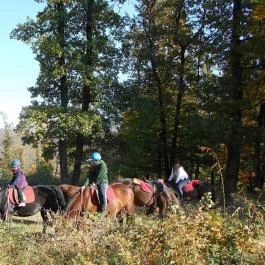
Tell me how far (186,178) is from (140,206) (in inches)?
152

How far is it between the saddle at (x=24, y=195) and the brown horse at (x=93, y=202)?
1.58 meters

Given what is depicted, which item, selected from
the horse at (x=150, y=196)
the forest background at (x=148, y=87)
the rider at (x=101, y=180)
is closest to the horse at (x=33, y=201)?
the rider at (x=101, y=180)

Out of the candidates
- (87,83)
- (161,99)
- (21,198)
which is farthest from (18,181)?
(161,99)

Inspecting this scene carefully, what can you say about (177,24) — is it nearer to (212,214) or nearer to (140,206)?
(140,206)

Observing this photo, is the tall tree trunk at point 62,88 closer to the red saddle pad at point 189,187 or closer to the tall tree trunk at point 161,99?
the tall tree trunk at point 161,99

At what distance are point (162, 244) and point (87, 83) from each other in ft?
69.1

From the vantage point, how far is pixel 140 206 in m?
16.8

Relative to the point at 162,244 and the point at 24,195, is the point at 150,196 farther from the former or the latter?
the point at 162,244

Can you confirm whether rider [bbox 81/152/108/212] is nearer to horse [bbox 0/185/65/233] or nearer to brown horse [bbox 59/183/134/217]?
brown horse [bbox 59/183/134/217]

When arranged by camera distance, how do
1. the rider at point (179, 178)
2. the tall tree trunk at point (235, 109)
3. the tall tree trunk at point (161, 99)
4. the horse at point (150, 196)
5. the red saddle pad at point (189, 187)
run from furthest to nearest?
the tall tree trunk at point (161, 99)
the tall tree trunk at point (235, 109)
the red saddle pad at point (189, 187)
the rider at point (179, 178)
the horse at point (150, 196)

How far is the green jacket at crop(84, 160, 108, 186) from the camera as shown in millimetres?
13156

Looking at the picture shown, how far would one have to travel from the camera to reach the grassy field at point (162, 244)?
721 centimetres

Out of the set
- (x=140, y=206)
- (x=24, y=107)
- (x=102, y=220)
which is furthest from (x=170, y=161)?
(x=102, y=220)

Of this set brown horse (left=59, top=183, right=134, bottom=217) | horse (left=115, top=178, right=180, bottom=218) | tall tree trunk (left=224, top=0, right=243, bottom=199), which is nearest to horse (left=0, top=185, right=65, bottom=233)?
brown horse (left=59, top=183, right=134, bottom=217)
